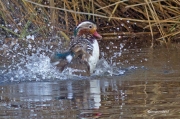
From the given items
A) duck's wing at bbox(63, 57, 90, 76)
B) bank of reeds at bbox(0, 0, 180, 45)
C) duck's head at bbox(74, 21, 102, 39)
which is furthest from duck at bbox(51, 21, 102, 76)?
bank of reeds at bbox(0, 0, 180, 45)

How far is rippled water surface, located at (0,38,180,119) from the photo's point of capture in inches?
163

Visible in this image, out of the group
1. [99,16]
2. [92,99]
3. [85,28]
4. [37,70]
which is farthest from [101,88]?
[99,16]

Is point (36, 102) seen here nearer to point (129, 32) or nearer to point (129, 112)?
point (129, 112)

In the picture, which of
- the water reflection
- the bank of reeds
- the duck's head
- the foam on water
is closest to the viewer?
the water reflection

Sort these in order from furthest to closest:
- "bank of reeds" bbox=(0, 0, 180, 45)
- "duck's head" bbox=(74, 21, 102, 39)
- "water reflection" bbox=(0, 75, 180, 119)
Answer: "bank of reeds" bbox=(0, 0, 180, 45)
"duck's head" bbox=(74, 21, 102, 39)
"water reflection" bbox=(0, 75, 180, 119)

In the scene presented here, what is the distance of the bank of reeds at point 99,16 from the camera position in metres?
7.83

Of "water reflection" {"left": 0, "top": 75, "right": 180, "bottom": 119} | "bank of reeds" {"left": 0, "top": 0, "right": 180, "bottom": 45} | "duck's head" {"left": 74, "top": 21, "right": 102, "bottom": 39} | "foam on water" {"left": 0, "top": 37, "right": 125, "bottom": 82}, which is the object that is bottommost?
"water reflection" {"left": 0, "top": 75, "right": 180, "bottom": 119}

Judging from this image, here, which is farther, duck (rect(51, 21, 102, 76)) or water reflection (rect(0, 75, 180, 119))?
duck (rect(51, 21, 102, 76))

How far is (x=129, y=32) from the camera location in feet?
27.8

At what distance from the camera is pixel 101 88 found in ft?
16.9

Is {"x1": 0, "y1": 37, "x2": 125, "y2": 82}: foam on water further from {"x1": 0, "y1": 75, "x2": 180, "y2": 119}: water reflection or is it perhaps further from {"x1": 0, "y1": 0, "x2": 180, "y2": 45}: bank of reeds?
{"x1": 0, "y1": 0, "x2": 180, "y2": 45}: bank of reeds

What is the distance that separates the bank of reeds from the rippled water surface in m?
0.70

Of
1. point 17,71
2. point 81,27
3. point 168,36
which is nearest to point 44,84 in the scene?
point 17,71

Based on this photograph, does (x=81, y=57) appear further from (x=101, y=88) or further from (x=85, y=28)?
(x=101, y=88)
